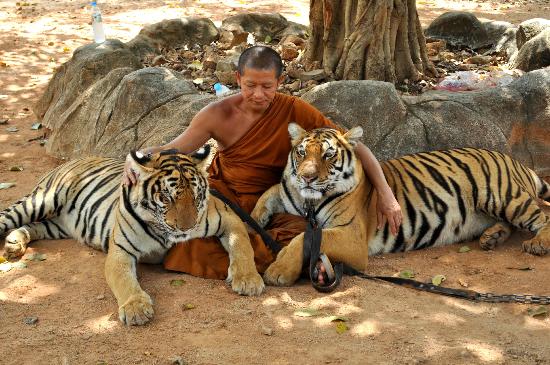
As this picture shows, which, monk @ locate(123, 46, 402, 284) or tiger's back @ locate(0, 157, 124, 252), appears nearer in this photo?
monk @ locate(123, 46, 402, 284)

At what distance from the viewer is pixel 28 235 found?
4.70m

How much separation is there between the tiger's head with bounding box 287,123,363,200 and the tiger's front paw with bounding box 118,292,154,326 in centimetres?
123

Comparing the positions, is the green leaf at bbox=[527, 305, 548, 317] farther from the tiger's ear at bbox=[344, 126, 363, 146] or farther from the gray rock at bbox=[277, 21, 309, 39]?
the gray rock at bbox=[277, 21, 309, 39]

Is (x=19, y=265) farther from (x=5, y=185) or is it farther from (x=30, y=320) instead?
(x=5, y=185)

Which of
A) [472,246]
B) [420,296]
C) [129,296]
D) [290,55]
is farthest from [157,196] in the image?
[290,55]

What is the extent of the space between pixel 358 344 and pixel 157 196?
1.37m

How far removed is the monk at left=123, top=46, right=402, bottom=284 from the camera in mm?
4219

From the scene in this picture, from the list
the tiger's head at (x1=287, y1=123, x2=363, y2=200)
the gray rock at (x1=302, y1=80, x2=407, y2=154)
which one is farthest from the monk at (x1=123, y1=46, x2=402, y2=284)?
the gray rock at (x1=302, y1=80, x2=407, y2=154)

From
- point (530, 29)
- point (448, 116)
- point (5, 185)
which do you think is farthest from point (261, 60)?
point (530, 29)

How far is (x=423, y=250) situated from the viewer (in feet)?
15.2

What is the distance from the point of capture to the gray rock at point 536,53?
22.0ft

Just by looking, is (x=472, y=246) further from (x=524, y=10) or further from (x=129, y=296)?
(x=524, y=10)

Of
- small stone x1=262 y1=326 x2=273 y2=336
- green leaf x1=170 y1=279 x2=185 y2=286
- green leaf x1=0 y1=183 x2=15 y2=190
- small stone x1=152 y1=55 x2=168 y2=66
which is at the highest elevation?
small stone x1=152 y1=55 x2=168 y2=66

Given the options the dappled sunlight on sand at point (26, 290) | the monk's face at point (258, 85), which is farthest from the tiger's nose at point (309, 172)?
the dappled sunlight on sand at point (26, 290)
